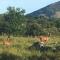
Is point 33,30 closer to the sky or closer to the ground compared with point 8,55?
closer to the ground

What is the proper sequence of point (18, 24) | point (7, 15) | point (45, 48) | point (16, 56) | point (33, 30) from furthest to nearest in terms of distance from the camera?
point (33, 30), point (7, 15), point (18, 24), point (45, 48), point (16, 56)

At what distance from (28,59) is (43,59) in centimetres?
80

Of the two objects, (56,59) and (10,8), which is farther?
(10,8)

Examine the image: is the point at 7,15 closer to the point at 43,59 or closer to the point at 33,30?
the point at 33,30

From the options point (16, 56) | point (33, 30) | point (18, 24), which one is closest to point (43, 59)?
point (16, 56)

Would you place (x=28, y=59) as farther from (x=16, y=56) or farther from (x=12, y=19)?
(x=12, y=19)

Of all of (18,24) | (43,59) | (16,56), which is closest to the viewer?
(43,59)

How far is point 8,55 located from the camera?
16.4m

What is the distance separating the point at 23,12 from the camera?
188ft

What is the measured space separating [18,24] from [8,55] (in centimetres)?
3844

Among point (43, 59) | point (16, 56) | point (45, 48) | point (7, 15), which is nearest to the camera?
point (43, 59)

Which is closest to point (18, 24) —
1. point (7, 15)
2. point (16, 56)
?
point (7, 15)

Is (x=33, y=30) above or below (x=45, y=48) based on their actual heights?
below

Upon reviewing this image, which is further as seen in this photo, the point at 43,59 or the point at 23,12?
the point at 23,12
